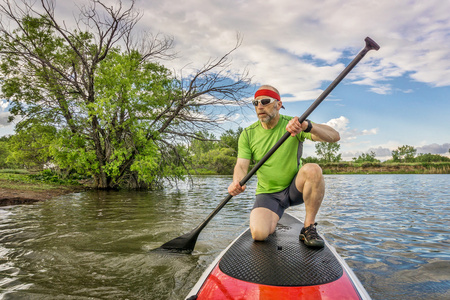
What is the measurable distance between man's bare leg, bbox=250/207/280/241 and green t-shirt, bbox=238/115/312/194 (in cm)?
32

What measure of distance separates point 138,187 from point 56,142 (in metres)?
4.38

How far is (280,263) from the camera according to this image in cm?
227

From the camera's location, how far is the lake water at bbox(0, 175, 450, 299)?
106 inches

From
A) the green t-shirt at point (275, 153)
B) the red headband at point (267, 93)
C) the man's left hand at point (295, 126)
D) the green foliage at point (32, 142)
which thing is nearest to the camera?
the man's left hand at point (295, 126)

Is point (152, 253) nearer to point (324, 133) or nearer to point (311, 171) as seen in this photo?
point (311, 171)

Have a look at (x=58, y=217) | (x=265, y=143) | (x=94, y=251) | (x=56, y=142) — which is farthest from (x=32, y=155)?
(x=265, y=143)

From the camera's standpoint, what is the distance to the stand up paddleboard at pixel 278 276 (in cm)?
183

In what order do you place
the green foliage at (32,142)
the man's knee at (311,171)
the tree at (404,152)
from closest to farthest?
the man's knee at (311,171) < the green foliage at (32,142) < the tree at (404,152)

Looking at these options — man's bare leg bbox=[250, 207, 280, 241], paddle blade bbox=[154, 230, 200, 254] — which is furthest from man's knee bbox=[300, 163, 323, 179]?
paddle blade bbox=[154, 230, 200, 254]

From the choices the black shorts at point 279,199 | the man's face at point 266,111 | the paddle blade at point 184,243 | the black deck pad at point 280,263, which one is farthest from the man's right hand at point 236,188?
the paddle blade at point 184,243

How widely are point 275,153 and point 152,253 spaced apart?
2152 mm

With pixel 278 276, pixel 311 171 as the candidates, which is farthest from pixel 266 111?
pixel 278 276

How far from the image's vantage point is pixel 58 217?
20.2 feet

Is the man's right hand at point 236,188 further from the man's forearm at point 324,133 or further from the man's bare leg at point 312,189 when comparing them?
the man's forearm at point 324,133
